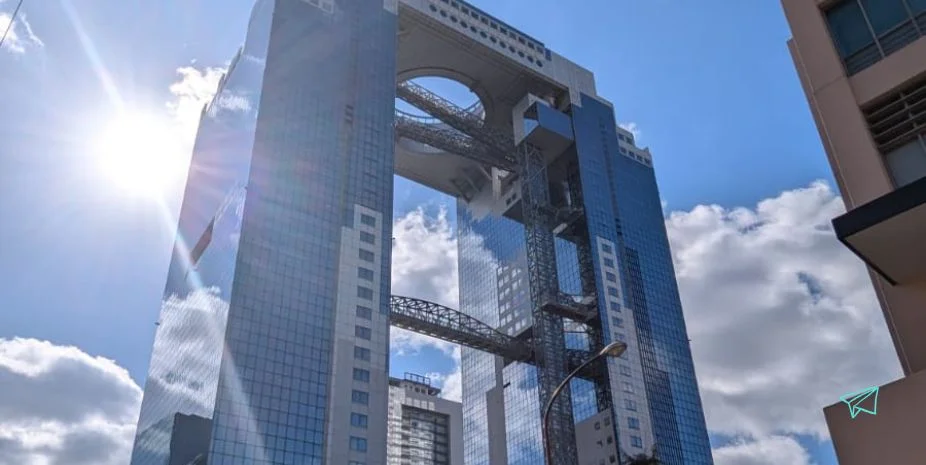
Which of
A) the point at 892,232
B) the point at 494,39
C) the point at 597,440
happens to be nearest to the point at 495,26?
the point at 494,39

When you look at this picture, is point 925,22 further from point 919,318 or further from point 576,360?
point 576,360

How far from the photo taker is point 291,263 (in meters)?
77.3

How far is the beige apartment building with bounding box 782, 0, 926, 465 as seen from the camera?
19297 mm

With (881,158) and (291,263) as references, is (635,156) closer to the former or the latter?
(291,263)

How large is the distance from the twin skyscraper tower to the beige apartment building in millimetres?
56090

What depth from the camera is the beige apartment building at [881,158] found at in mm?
19297

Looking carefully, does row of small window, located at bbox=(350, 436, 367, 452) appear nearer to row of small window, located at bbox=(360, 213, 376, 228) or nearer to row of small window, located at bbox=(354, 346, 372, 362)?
row of small window, located at bbox=(354, 346, 372, 362)

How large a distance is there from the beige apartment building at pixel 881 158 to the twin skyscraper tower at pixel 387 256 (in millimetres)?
56090

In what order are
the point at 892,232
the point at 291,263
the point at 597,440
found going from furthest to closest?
the point at 597,440, the point at 291,263, the point at 892,232

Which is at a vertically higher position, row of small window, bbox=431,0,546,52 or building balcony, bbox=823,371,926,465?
row of small window, bbox=431,0,546,52

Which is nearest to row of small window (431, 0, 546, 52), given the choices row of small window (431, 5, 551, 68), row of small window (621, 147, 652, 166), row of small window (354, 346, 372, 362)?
row of small window (431, 5, 551, 68)

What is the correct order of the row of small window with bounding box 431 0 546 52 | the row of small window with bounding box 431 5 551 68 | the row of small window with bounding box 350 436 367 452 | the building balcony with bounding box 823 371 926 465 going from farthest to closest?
the row of small window with bounding box 431 0 546 52 → the row of small window with bounding box 431 5 551 68 → the row of small window with bounding box 350 436 367 452 → the building balcony with bounding box 823 371 926 465

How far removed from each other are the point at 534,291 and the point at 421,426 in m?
81.6

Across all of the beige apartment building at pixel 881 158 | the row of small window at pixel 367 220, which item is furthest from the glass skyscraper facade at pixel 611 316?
the beige apartment building at pixel 881 158
